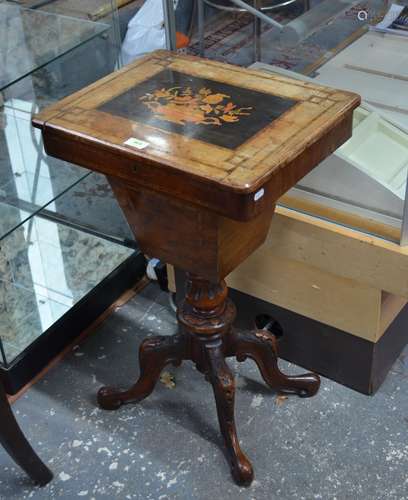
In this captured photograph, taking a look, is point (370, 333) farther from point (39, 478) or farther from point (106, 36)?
point (106, 36)

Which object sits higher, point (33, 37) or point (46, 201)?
point (33, 37)

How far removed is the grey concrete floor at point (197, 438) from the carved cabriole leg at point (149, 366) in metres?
0.05

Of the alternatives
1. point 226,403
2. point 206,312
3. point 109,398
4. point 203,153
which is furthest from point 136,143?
point 109,398

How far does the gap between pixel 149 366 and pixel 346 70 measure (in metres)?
0.88

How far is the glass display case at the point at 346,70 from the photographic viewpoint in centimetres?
176

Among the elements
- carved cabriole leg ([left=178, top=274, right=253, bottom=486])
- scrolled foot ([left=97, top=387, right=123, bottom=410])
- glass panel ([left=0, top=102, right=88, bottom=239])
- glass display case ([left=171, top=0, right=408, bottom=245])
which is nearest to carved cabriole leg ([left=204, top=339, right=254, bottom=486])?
carved cabriole leg ([left=178, top=274, right=253, bottom=486])

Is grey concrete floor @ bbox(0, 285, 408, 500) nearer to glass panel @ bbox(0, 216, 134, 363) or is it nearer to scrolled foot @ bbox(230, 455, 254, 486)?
scrolled foot @ bbox(230, 455, 254, 486)

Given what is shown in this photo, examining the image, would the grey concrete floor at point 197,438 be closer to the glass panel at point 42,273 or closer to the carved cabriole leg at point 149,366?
the carved cabriole leg at point 149,366

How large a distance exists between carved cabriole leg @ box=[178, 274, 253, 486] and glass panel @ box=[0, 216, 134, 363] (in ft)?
1.71

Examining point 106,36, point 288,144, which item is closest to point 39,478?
point 288,144

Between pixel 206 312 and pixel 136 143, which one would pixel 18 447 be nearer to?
pixel 206 312

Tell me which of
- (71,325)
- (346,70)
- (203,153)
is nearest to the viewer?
(203,153)

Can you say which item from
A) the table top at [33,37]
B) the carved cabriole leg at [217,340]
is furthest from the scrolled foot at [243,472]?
the table top at [33,37]

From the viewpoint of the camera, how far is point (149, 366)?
192 centimetres
